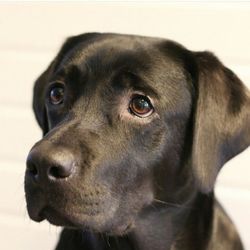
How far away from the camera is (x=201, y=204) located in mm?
1733

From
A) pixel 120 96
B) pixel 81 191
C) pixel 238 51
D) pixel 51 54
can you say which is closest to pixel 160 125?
pixel 120 96

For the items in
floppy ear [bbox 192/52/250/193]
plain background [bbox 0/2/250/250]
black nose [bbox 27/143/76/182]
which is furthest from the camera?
plain background [bbox 0/2/250/250]

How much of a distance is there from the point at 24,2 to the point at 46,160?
1226 mm

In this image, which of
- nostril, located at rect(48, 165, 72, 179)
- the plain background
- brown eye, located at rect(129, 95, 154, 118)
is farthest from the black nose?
the plain background

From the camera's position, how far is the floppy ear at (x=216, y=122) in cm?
153

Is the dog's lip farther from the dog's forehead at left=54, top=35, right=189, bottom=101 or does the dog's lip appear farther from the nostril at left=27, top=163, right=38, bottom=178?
the dog's forehead at left=54, top=35, right=189, bottom=101

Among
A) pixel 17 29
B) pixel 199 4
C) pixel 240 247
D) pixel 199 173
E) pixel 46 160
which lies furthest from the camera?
pixel 17 29

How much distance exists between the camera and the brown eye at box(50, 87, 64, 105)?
1.65 m

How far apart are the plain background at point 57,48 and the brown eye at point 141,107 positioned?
2.55 feet

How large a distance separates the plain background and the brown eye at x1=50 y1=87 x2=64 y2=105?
73 centimetres

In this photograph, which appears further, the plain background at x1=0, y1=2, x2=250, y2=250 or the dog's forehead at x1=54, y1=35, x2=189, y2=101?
the plain background at x1=0, y1=2, x2=250, y2=250

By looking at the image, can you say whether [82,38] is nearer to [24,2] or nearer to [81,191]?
[81,191]

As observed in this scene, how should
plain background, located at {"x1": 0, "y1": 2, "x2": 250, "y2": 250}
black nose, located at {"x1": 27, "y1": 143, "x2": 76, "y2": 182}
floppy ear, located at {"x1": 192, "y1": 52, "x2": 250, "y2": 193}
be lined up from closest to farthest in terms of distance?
black nose, located at {"x1": 27, "y1": 143, "x2": 76, "y2": 182} → floppy ear, located at {"x1": 192, "y1": 52, "x2": 250, "y2": 193} → plain background, located at {"x1": 0, "y1": 2, "x2": 250, "y2": 250}

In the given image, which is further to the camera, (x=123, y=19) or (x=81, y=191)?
(x=123, y=19)
